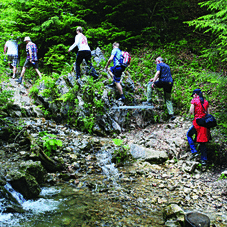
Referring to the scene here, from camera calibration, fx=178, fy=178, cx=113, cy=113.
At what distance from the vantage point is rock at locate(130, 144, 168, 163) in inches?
240

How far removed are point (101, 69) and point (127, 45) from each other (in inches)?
165

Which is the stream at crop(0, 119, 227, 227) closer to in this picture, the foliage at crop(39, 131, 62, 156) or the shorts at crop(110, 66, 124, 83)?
the foliage at crop(39, 131, 62, 156)

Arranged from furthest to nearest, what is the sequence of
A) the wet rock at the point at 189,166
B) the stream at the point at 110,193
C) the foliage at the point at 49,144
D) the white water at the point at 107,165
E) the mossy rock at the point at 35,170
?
1. the foliage at the point at 49,144
2. the wet rock at the point at 189,166
3. the white water at the point at 107,165
4. the mossy rock at the point at 35,170
5. the stream at the point at 110,193

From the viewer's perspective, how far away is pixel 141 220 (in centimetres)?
344

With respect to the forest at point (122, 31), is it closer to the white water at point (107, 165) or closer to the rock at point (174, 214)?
the white water at point (107, 165)

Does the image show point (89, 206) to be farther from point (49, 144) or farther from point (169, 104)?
point (169, 104)

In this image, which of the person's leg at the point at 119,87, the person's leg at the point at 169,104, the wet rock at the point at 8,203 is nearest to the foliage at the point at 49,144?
the wet rock at the point at 8,203

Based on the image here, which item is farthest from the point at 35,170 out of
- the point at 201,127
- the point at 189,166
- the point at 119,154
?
the point at 201,127

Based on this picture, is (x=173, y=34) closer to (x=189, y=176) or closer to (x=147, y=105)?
(x=147, y=105)

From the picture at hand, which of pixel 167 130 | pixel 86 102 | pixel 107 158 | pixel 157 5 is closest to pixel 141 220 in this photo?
pixel 107 158

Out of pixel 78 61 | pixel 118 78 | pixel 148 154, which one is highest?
pixel 78 61

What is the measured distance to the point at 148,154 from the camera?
6258 millimetres

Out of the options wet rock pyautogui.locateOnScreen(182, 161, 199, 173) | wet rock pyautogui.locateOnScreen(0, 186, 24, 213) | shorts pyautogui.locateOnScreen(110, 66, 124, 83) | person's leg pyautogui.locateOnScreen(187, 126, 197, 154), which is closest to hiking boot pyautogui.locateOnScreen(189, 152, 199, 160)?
person's leg pyautogui.locateOnScreen(187, 126, 197, 154)

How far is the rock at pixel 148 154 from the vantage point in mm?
6102
